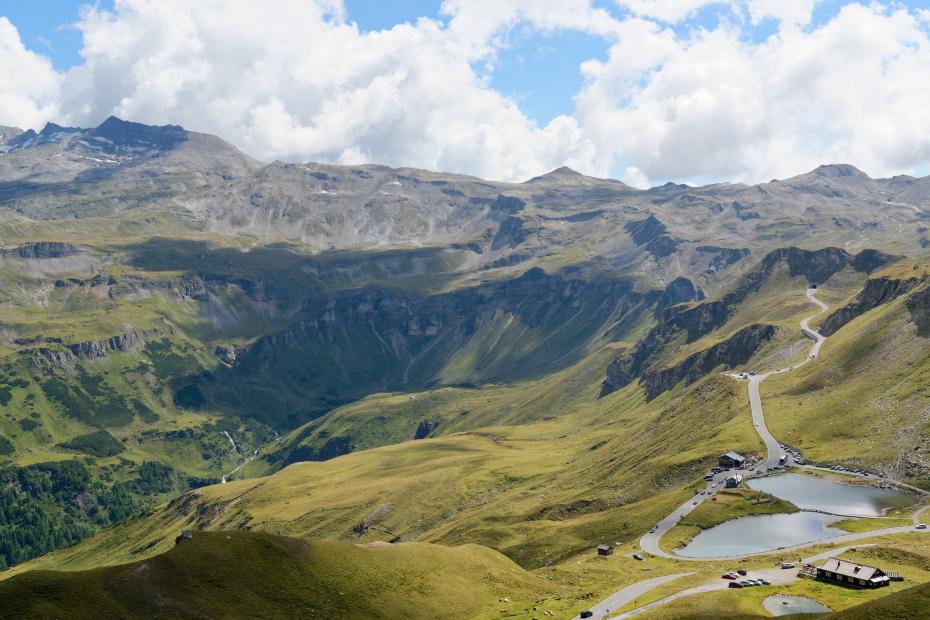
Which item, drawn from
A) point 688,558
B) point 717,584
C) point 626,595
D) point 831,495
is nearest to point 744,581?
point 717,584

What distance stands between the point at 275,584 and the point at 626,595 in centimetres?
5351

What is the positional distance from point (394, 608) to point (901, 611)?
7101 centimetres

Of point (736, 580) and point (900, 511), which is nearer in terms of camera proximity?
point (736, 580)

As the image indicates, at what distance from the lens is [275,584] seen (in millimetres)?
120000

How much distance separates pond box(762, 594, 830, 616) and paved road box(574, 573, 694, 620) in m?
20.1

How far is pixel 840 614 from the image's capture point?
87.2 metres

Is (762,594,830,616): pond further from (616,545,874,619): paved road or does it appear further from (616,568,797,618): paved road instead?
(616,545,874,619): paved road

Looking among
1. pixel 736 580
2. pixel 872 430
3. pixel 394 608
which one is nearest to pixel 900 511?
pixel 872 430

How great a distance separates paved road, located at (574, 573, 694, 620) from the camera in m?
114

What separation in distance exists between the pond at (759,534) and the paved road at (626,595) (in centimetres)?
2131

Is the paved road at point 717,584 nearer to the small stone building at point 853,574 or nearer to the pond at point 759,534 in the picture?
the small stone building at point 853,574

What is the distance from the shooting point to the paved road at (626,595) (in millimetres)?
114438

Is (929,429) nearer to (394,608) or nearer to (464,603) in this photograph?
(464,603)

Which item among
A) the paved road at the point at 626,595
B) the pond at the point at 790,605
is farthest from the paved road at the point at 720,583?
the pond at the point at 790,605
